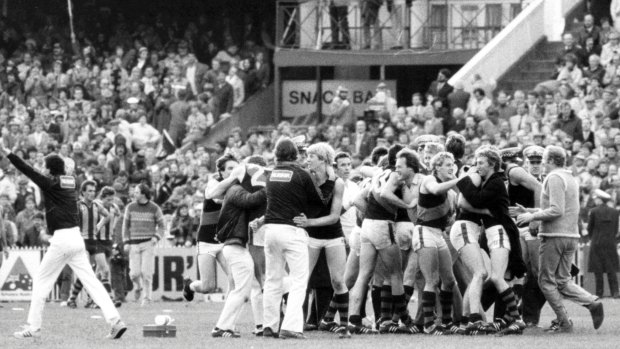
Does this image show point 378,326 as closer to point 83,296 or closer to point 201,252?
point 201,252

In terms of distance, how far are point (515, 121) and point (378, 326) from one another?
13.3 metres

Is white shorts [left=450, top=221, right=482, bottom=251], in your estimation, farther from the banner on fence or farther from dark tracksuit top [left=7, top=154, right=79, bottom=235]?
the banner on fence

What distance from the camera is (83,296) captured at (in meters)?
30.5

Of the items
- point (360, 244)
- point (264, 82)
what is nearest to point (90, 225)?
point (360, 244)

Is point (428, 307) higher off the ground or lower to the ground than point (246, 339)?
higher

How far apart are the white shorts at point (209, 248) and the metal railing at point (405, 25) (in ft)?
58.1

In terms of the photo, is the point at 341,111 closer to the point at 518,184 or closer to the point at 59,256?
the point at 518,184

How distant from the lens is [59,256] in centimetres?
1875

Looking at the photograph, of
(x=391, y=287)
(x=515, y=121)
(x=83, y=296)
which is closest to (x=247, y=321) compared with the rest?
(x=391, y=287)

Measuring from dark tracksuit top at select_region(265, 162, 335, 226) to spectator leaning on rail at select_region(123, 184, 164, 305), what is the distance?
30.8 ft

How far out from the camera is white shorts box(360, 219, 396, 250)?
1944 cm

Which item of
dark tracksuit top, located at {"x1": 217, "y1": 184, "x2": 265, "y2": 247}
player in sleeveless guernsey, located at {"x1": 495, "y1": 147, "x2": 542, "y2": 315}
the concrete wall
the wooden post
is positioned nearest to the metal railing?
the wooden post

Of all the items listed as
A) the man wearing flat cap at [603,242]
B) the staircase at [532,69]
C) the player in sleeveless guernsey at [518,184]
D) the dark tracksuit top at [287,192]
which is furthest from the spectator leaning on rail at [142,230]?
the staircase at [532,69]

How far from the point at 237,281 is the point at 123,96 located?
21.2 m
